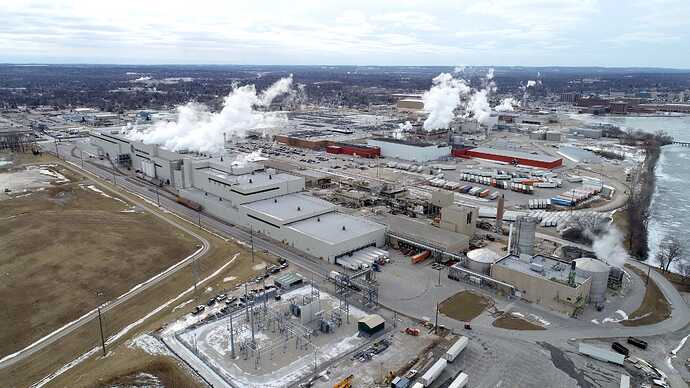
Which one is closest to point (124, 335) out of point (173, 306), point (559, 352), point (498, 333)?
point (173, 306)

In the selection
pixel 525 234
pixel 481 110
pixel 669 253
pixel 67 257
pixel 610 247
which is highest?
pixel 481 110

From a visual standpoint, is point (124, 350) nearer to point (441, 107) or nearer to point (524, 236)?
point (524, 236)

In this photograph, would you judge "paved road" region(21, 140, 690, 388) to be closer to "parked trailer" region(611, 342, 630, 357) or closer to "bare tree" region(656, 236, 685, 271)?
"parked trailer" region(611, 342, 630, 357)

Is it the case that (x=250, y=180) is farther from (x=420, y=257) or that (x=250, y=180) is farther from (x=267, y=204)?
(x=420, y=257)

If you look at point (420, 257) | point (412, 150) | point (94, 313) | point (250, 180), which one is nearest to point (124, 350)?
point (94, 313)

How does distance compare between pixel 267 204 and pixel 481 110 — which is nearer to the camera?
pixel 267 204

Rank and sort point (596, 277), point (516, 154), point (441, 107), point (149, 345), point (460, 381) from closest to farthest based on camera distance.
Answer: point (460, 381)
point (149, 345)
point (596, 277)
point (516, 154)
point (441, 107)

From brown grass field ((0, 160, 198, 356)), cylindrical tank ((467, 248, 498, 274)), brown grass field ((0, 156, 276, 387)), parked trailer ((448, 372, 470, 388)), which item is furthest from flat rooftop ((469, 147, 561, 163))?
parked trailer ((448, 372, 470, 388))

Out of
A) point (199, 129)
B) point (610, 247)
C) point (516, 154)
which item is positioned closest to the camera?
point (610, 247)

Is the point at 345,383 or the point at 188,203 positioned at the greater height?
the point at 188,203
